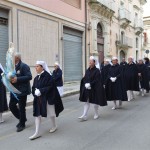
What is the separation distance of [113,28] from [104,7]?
395 centimetres

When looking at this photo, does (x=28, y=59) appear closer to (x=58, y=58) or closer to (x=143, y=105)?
(x=58, y=58)

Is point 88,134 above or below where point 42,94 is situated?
below

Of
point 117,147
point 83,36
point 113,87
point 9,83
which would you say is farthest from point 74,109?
point 83,36

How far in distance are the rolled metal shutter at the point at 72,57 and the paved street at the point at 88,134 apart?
11063mm

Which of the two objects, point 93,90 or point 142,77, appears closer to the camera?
point 93,90

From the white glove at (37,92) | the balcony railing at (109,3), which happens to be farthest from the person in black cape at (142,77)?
the balcony railing at (109,3)

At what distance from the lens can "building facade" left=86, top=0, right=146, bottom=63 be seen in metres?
23.9

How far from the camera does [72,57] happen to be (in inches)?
847

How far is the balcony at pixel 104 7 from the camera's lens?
2364 centimetres

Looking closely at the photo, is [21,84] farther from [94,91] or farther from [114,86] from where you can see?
[114,86]

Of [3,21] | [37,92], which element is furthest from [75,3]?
[37,92]

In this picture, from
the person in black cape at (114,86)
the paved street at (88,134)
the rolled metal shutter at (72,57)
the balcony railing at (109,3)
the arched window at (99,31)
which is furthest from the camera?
the arched window at (99,31)

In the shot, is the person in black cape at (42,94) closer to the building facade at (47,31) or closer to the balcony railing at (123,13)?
the building facade at (47,31)

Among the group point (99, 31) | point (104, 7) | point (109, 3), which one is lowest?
point (99, 31)
